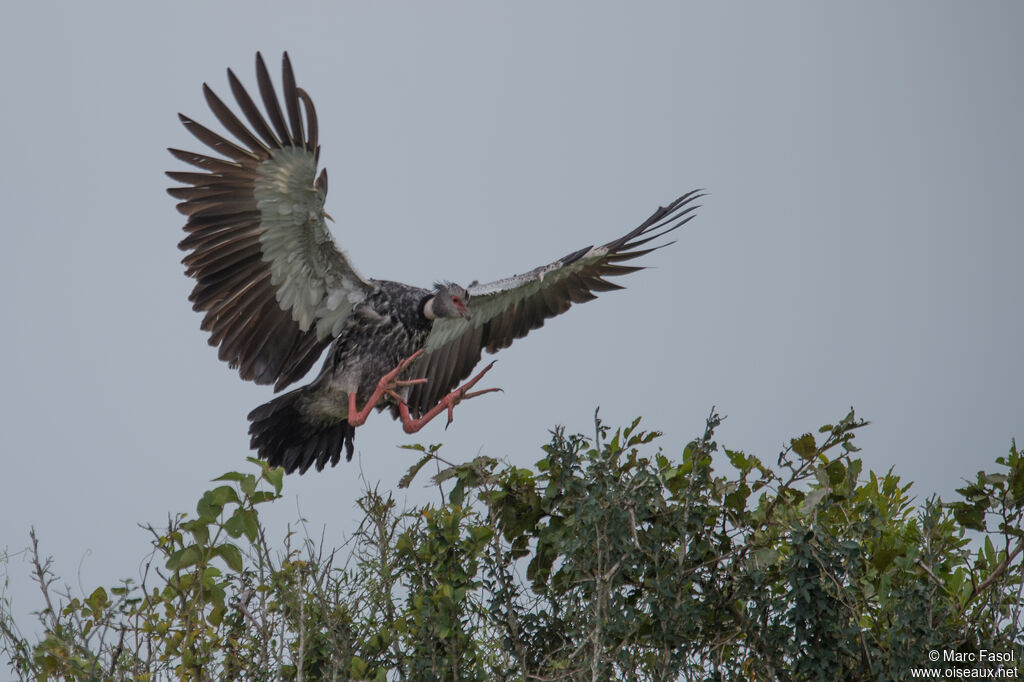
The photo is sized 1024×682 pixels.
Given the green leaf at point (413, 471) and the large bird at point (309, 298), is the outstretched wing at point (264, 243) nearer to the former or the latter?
the large bird at point (309, 298)

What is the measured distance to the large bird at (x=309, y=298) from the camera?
5.02 meters

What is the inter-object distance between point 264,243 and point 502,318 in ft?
5.07

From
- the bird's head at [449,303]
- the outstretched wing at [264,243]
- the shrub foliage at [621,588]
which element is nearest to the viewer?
the shrub foliage at [621,588]

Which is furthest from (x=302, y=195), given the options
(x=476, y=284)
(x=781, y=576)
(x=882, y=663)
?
(x=882, y=663)

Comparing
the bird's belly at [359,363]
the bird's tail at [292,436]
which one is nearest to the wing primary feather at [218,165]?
the bird's belly at [359,363]

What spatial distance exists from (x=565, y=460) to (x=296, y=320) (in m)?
2.40

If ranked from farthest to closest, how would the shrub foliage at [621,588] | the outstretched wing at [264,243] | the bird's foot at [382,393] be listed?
the bird's foot at [382,393] → the outstretched wing at [264,243] → the shrub foliage at [621,588]

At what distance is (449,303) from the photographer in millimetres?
5547

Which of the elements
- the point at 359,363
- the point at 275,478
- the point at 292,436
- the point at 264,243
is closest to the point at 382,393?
Result: the point at 359,363

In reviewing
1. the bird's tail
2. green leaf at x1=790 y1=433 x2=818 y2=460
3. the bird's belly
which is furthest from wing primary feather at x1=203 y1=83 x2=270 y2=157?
green leaf at x1=790 y1=433 x2=818 y2=460

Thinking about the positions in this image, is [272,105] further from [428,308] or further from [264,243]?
[428,308]

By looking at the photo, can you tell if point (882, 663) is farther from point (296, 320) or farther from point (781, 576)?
point (296, 320)

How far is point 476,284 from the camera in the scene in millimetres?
5918

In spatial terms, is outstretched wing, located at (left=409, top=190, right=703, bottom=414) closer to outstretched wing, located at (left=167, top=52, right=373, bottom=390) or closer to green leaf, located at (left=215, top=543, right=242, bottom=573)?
outstretched wing, located at (left=167, top=52, right=373, bottom=390)
